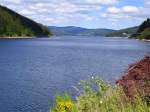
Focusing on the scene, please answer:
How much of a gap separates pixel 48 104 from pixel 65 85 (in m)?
13.6

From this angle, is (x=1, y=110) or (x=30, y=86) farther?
(x=30, y=86)

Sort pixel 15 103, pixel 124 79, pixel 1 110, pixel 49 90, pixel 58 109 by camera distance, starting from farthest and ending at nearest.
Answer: pixel 49 90 < pixel 15 103 < pixel 1 110 < pixel 124 79 < pixel 58 109

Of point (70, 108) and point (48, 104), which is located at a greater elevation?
point (70, 108)

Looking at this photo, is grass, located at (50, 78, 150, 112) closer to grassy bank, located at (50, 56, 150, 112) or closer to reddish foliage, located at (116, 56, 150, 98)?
grassy bank, located at (50, 56, 150, 112)

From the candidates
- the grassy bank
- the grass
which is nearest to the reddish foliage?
the grassy bank

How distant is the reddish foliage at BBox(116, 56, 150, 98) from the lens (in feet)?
53.3

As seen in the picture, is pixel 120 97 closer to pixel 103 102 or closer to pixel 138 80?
Result: pixel 103 102

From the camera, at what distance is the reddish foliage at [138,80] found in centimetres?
1625

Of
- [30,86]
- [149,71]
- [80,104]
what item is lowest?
[30,86]

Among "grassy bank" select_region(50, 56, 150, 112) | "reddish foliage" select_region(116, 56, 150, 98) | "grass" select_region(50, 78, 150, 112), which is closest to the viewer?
"grass" select_region(50, 78, 150, 112)

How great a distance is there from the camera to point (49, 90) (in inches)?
1955

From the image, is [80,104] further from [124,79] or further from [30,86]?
[30,86]

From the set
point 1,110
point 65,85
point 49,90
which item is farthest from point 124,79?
point 65,85

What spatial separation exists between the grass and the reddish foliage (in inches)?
11.9
